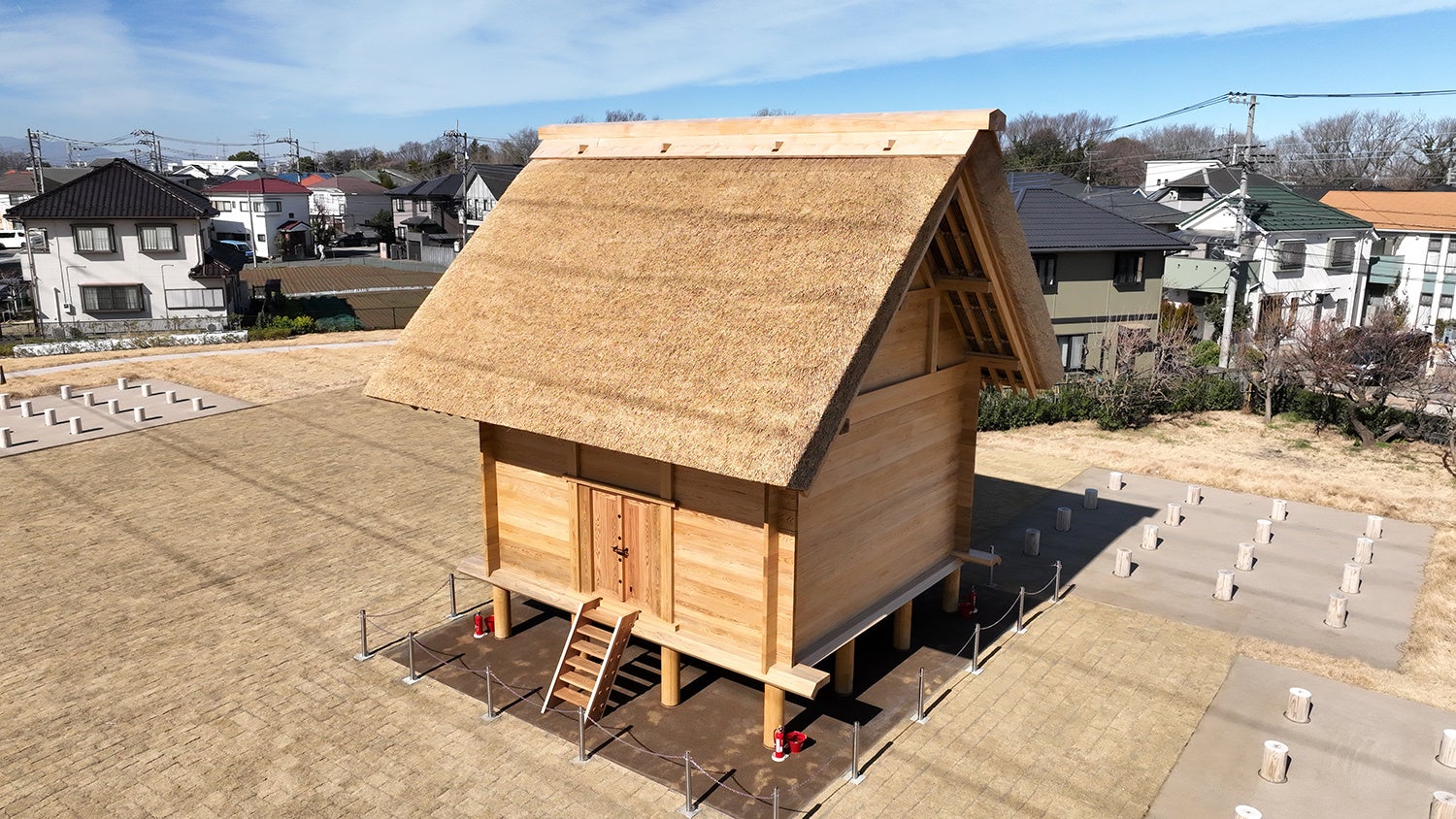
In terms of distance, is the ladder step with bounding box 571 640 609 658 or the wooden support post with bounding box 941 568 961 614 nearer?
the ladder step with bounding box 571 640 609 658

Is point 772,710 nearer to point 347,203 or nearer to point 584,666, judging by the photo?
point 584,666

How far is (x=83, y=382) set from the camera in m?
34.4

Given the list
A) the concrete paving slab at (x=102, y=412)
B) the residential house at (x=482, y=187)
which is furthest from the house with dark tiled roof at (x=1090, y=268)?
the residential house at (x=482, y=187)

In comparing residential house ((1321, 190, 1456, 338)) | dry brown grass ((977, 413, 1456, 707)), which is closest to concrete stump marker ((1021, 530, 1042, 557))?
dry brown grass ((977, 413, 1456, 707))

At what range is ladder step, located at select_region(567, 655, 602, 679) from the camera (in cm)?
1287

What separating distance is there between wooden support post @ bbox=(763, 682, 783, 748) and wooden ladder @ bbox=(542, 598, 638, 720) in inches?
86.7

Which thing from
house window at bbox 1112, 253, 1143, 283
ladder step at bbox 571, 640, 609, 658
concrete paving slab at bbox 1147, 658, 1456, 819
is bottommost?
concrete paving slab at bbox 1147, 658, 1456, 819

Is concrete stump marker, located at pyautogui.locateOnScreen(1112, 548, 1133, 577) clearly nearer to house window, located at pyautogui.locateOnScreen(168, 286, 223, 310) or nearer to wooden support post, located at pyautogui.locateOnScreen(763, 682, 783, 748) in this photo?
wooden support post, located at pyautogui.locateOnScreen(763, 682, 783, 748)

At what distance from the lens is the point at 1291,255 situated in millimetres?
43656

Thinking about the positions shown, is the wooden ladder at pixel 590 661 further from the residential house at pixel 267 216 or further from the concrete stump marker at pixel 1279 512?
the residential house at pixel 267 216

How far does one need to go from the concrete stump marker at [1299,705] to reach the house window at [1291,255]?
35980mm

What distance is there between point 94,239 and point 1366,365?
52.4 metres

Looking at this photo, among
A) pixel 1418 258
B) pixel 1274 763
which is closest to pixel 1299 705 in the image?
pixel 1274 763

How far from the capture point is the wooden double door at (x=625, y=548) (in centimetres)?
1274
